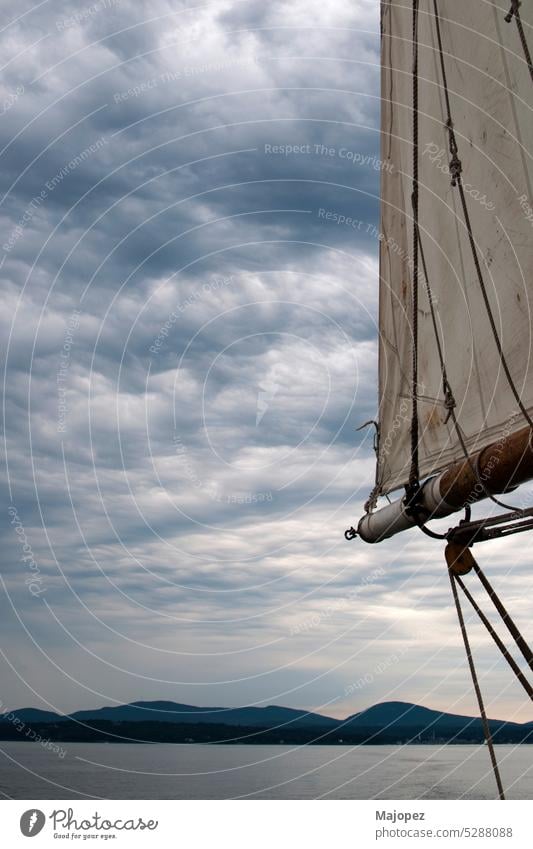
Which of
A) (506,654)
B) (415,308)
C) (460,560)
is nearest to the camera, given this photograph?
(506,654)

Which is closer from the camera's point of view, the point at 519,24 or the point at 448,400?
the point at 519,24

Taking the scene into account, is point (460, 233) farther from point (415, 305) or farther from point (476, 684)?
point (476, 684)

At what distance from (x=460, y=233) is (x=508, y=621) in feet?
12.6

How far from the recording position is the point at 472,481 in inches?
260

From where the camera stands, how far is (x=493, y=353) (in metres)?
7.00

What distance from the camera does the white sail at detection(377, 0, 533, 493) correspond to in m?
6.61

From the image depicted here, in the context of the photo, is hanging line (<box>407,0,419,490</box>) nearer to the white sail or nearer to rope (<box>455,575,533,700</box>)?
the white sail

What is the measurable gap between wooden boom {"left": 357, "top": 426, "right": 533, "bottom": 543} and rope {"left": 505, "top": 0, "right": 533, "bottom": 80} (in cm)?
301

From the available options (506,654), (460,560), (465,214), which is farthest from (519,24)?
(506,654)

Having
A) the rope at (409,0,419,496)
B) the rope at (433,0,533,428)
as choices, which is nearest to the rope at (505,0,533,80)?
the rope at (433,0,533,428)

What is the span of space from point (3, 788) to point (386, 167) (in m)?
118

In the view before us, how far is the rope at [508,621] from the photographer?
600 cm
